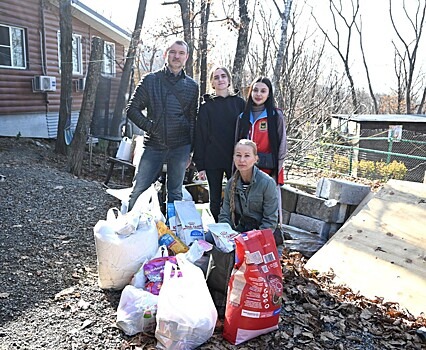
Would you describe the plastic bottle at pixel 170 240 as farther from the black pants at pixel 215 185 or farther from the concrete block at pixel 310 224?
the concrete block at pixel 310 224

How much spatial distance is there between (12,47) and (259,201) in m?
10.3

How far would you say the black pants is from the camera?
3844mm

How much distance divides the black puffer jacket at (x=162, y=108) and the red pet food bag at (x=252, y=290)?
151cm

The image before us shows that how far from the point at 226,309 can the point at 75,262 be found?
1.63 m

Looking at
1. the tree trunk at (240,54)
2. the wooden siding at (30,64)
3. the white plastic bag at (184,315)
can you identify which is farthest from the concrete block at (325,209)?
the wooden siding at (30,64)

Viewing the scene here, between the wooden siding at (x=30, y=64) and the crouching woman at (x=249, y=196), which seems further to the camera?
the wooden siding at (x=30, y=64)

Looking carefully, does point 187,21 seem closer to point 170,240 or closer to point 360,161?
point 360,161

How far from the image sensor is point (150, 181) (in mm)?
3824

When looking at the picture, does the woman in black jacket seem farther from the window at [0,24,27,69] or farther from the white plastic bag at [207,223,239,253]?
the window at [0,24,27,69]

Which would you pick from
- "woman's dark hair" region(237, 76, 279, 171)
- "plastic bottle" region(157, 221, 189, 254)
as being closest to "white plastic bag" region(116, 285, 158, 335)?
"plastic bottle" region(157, 221, 189, 254)

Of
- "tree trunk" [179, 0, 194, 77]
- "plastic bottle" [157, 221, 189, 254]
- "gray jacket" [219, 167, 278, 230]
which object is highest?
"tree trunk" [179, 0, 194, 77]

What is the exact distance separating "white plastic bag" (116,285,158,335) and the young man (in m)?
1.46

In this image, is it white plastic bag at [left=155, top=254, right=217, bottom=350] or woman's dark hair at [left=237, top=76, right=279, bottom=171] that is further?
woman's dark hair at [left=237, top=76, right=279, bottom=171]

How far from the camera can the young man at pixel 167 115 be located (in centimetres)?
361
